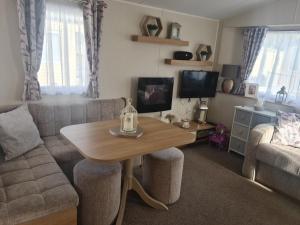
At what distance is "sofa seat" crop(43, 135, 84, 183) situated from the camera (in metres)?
2.28

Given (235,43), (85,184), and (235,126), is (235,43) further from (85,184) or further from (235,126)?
(85,184)

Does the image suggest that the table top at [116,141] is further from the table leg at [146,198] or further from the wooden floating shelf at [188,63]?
the wooden floating shelf at [188,63]

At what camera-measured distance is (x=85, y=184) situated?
1.81 meters

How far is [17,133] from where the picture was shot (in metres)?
2.11

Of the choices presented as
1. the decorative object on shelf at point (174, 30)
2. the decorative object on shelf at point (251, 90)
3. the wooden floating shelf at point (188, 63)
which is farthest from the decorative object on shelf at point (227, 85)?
the decorative object on shelf at point (174, 30)

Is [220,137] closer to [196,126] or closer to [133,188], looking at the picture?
[196,126]

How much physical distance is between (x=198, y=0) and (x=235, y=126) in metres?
2.10

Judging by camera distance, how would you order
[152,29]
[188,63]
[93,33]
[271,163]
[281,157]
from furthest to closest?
1. [188,63]
2. [152,29]
3. [93,33]
4. [271,163]
5. [281,157]

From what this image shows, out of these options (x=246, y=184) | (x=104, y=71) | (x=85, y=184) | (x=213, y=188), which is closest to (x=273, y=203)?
(x=246, y=184)

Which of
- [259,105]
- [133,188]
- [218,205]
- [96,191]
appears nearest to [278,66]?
[259,105]

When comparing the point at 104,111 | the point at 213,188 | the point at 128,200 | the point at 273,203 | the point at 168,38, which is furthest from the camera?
A: the point at 168,38

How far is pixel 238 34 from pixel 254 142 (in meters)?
2.22

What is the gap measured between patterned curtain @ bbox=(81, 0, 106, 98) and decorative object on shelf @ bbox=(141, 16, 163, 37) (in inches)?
26.9

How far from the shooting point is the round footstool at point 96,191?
182cm
